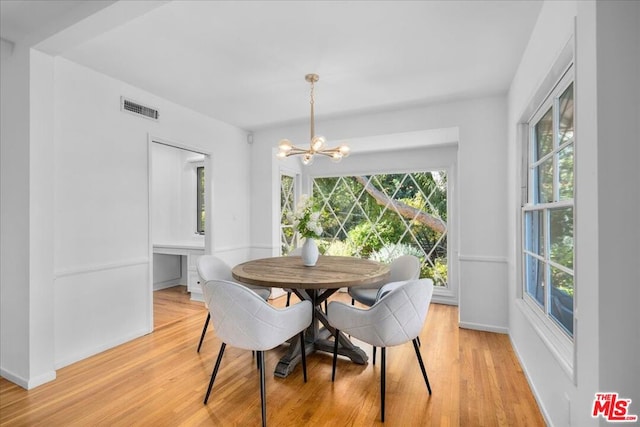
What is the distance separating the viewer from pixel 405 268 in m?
2.91

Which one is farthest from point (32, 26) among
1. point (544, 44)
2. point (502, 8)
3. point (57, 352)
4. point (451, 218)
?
point (451, 218)

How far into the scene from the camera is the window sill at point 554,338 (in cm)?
145

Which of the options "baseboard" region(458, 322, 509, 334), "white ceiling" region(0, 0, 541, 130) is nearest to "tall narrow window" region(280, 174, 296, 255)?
"white ceiling" region(0, 0, 541, 130)

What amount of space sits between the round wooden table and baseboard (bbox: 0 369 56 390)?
1447mm

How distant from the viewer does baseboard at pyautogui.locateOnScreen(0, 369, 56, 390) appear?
211cm

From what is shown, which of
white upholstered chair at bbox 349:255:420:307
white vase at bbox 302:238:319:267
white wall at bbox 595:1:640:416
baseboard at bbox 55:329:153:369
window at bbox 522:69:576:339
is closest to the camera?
white wall at bbox 595:1:640:416

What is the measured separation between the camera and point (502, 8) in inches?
73.0

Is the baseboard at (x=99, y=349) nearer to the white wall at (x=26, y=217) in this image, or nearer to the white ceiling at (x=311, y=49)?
the white wall at (x=26, y=217)

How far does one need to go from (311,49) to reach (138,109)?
1.86 metres

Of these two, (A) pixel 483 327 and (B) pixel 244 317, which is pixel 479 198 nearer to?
(A) pixel 483 327

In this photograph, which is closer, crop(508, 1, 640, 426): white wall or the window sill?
crop(508, 1, 640, 426): white wall

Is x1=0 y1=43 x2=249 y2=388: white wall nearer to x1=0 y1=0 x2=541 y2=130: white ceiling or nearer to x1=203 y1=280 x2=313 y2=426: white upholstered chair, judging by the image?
x1=0 y1=0 x2=541 y2=130: white ceiling

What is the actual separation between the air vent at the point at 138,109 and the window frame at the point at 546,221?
10.9 feet

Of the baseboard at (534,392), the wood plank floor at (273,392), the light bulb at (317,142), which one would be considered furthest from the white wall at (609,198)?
the light bulb at (317,142)
